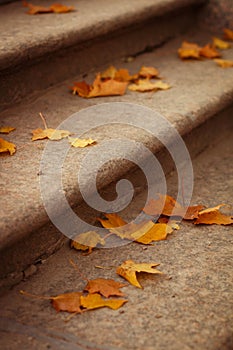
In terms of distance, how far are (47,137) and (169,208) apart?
0.48m

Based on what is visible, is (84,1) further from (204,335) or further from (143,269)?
(204,335)

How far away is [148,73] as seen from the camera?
2547 millimetres

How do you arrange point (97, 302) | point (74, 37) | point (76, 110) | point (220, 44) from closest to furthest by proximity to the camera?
point (97, 302) < point (76, 110) < point (74, 37) < point (220, 44)

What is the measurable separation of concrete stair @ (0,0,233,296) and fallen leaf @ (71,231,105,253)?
0.05 m

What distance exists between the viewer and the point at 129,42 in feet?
8.98

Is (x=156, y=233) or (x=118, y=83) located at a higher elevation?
(x=118, y=83)

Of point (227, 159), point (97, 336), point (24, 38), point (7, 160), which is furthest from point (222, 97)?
point (97, 336)

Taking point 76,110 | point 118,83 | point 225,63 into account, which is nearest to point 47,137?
point 76,110

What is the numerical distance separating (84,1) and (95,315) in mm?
1836

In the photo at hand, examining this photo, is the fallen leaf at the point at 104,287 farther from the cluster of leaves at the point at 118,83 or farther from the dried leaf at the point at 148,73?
the dried leaf at the point at 148,73

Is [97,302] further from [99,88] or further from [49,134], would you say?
[99,88]

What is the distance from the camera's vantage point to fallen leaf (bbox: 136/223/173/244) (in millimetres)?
1805

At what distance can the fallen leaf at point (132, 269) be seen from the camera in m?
1.61

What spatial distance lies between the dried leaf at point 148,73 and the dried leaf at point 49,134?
676mm
